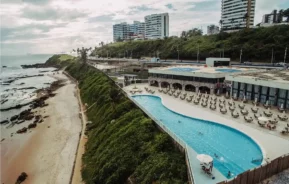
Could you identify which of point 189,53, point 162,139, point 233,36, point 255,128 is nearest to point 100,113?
point 162,139

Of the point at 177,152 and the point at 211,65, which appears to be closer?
the point at 177,152

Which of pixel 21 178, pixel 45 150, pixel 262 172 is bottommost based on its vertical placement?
pixel 21 178

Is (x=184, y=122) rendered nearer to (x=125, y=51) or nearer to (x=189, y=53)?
(x=189, y=53)

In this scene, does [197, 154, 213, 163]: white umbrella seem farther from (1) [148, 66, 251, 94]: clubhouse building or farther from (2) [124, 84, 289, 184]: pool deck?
(1) [148, 66, 251, 94]: clubhouse building

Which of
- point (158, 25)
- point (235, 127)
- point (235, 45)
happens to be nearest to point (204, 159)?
point (235, 127)

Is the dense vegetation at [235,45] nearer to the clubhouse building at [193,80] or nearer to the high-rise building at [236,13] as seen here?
the clubhouse building at [193,80]

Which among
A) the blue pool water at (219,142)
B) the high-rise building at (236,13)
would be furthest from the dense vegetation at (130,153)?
the high-rise building at (236,13)

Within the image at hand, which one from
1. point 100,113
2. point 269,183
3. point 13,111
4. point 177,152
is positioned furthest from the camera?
point 13,111

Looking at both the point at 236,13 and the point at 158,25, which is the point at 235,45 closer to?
the point at 236,13
